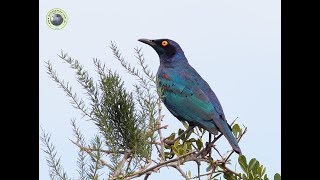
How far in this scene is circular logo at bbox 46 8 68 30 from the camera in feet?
11.2

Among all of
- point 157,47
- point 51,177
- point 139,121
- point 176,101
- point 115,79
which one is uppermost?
point 157,47

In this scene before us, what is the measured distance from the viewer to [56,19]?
3.44 metres

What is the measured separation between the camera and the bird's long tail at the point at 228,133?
3748 mm

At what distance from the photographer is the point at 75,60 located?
9.16 feet

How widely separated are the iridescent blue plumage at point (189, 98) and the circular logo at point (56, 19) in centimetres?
84

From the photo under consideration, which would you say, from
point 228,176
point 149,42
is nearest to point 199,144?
point 228,176

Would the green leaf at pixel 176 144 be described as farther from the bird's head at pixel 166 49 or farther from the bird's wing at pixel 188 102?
the bird's head at pixel 166 49

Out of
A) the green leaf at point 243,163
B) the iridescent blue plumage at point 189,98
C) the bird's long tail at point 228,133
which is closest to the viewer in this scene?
the green leaf at point 243,163

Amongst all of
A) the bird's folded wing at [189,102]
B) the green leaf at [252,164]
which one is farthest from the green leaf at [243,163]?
the bird's folded wing at [189,102]

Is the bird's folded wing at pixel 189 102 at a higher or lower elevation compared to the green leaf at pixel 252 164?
higher

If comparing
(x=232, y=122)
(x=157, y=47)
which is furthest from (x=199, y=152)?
(x=157, y=47)

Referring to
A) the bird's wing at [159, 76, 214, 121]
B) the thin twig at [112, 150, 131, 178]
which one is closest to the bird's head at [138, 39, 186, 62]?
the bird's wing at [159, 76, 214, 121]

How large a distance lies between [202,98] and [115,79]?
57.1 inches

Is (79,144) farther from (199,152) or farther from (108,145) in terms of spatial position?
(199,152)
